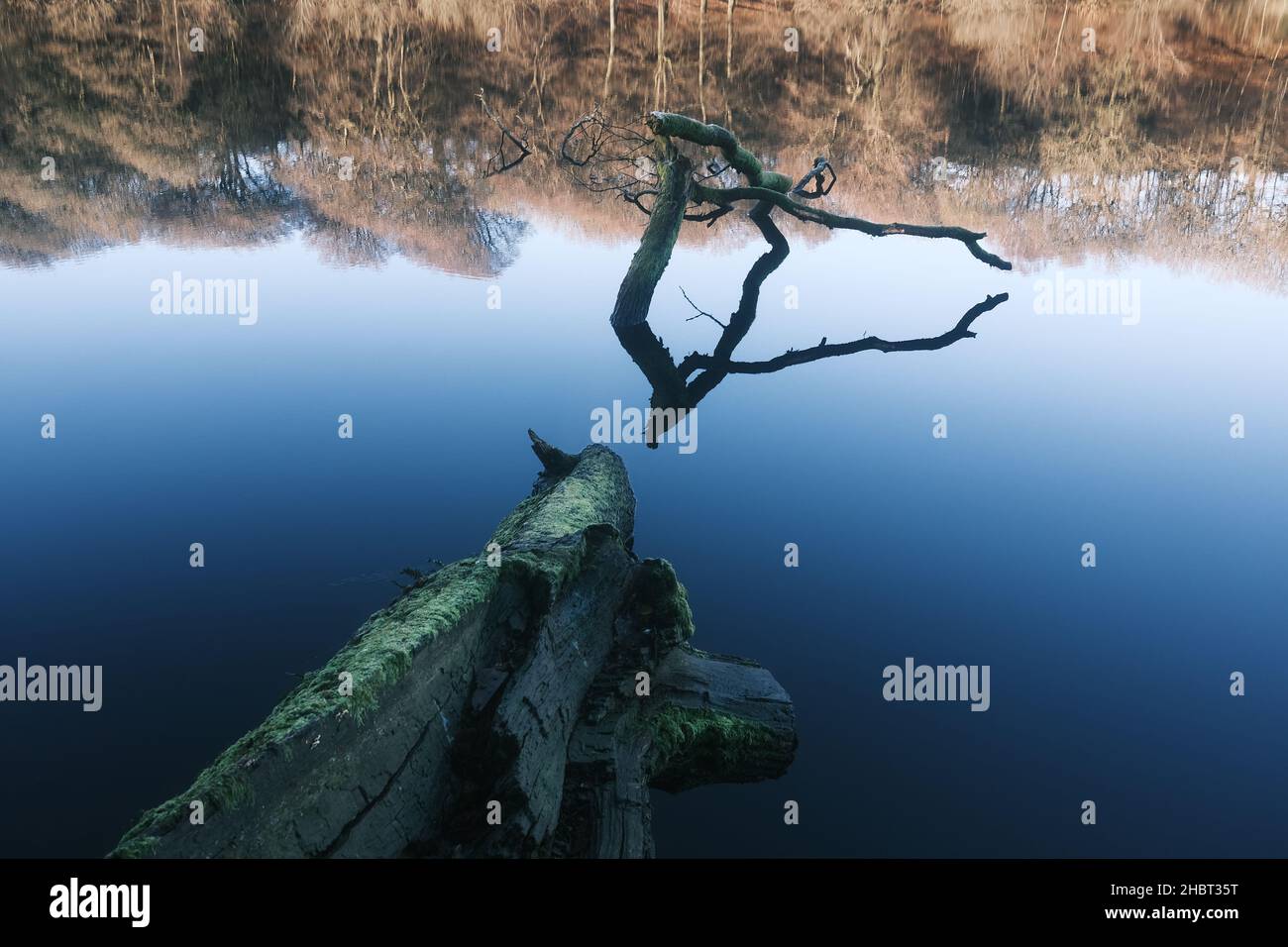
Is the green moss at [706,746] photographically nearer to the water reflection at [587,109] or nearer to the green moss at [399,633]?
the green moss at [399,633]

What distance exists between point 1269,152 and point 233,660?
28004 millimetres

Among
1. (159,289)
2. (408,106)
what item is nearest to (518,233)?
(159,289)

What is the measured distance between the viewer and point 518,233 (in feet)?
55.9

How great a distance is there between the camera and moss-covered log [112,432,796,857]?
3180 millimetres

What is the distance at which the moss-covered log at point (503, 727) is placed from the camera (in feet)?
10.4

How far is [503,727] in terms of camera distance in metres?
3.90

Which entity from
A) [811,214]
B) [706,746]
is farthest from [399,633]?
[811,214]

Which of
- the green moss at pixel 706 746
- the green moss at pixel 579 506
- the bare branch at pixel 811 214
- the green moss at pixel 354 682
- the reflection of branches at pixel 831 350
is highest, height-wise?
the bare branch at pixel 811 214

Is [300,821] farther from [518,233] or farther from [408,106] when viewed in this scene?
[408,106]

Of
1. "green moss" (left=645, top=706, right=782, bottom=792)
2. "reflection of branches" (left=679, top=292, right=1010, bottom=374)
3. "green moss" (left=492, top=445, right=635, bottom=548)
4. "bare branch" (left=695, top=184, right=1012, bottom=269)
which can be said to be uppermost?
"bare branch" (left=695, top=184, right=1012, bottom=269)

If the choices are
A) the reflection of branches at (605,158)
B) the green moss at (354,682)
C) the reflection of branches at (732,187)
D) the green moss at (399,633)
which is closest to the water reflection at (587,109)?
the reflection of branches at (605,158)

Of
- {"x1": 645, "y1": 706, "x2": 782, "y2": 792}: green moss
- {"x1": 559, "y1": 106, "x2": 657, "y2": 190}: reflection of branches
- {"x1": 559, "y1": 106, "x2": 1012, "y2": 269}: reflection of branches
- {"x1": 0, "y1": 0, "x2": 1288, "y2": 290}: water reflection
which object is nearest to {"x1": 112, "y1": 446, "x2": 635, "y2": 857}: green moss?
{"x1": 645, "y1": 706, "x2": 782, "y2": 792}: green moss

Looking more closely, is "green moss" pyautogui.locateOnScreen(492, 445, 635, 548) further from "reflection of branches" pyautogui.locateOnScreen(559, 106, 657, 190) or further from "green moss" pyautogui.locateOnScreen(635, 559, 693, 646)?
"reflection of branches" pyautogui.locateOnScreen(559, 106, 657, 190)

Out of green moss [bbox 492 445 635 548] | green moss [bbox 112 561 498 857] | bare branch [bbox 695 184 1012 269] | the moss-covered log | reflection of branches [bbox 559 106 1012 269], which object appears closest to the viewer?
green moss [bbox 112 561 498 857]
